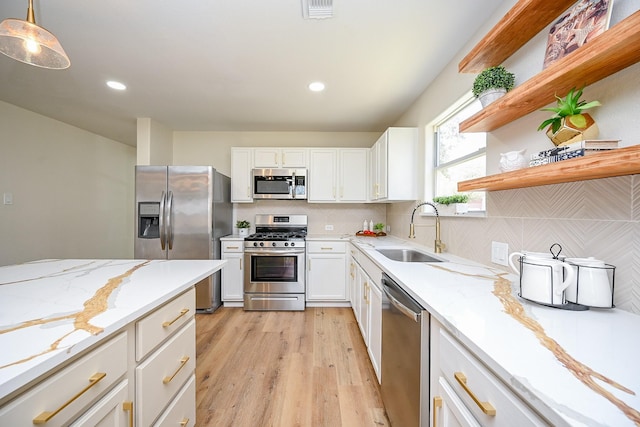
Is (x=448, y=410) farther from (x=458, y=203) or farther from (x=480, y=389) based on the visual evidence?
(x=458, y=203)

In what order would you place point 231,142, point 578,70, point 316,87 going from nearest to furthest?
point 578,70, point 316,87, point 231,142

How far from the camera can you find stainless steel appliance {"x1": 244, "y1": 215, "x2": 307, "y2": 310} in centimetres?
320

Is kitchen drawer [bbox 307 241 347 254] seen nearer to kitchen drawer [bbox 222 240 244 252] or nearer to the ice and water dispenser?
kitchen drawer [bbox 222 240 244 252]

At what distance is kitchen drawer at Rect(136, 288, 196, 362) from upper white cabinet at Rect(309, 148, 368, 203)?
253 cm

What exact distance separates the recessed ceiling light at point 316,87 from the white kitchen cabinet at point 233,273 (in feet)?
6.71

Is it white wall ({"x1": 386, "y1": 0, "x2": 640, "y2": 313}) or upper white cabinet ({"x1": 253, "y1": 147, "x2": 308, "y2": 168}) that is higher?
upper white cabinet ({"x1": 253, "y1": 147, "x2": 308, "y2": 168})

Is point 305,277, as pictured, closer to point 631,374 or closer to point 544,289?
point 544,289

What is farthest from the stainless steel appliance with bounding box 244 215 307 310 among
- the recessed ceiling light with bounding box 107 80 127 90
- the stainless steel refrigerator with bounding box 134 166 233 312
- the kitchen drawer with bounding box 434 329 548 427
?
the kitchen drawer with bounding box 434 329 548 427

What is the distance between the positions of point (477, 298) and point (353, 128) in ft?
10.7

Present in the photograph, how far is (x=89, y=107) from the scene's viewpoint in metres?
3.10

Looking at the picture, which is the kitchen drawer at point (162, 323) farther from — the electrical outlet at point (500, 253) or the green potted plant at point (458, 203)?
the green potted plant at point (458, 203)

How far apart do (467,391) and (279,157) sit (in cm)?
332

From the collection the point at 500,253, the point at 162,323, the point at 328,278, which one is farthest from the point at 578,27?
the point at 328,278

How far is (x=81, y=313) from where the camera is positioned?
0.79 meters
